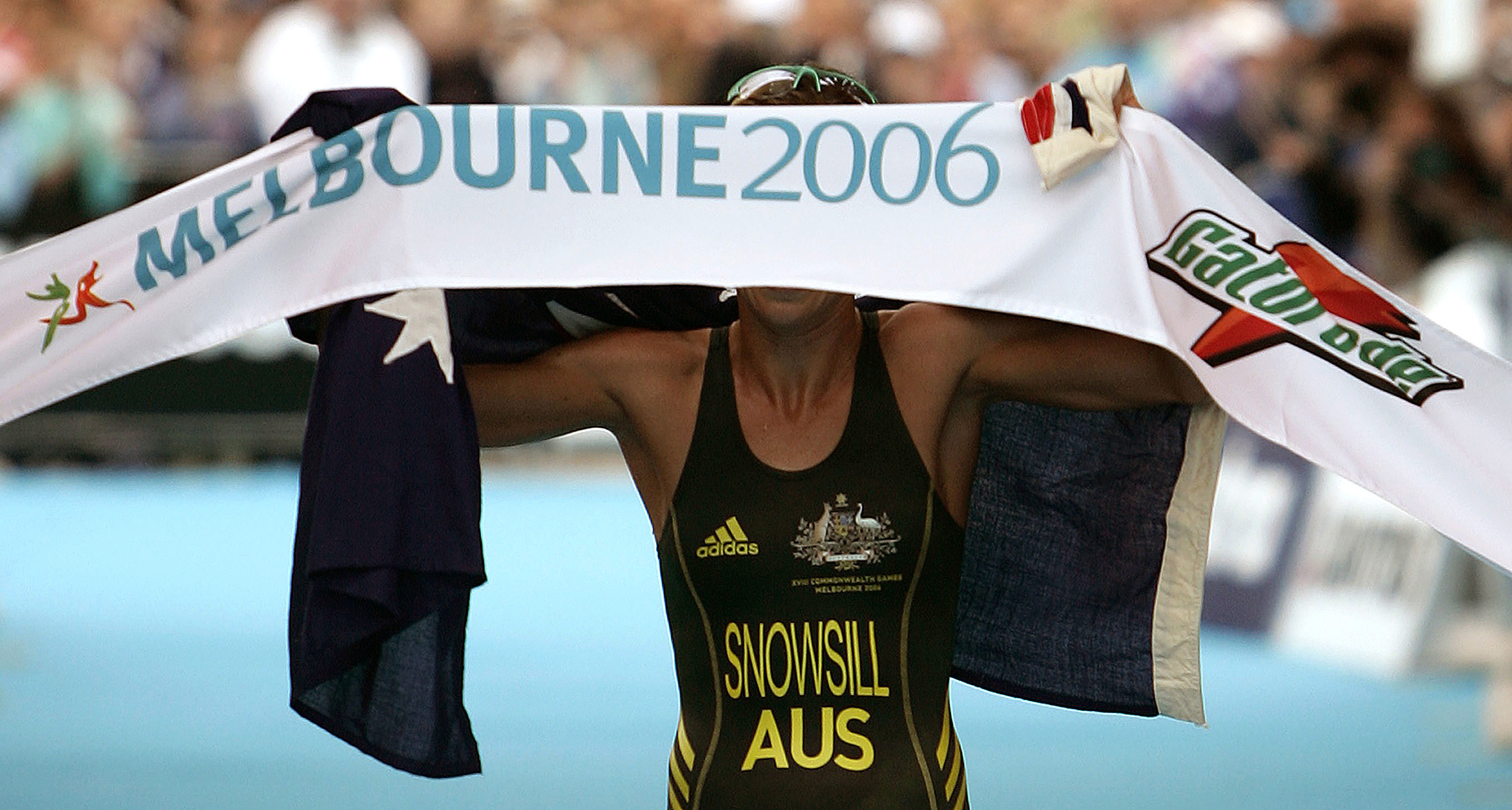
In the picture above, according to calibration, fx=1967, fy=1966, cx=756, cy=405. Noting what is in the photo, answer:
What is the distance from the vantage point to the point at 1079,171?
2867 mm

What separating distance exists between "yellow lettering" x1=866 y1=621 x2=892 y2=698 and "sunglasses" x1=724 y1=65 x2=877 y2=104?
816 millimetres

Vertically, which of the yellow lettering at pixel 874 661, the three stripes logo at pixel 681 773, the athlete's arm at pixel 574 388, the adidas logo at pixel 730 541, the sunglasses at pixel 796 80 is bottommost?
the three stripes logo at pixel 681 773

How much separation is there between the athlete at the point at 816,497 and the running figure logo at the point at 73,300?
0.57 meters

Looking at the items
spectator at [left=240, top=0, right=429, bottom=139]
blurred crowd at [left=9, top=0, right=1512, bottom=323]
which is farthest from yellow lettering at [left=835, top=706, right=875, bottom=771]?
spectator at [left=240, top=0, right=429, bottom=139]

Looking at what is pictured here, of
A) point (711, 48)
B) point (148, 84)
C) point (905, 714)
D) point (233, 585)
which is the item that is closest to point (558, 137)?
point (905, 714)

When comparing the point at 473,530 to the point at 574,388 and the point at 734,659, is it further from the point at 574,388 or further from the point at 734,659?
the point at 734,659

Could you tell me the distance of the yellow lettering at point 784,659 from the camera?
2924 mm

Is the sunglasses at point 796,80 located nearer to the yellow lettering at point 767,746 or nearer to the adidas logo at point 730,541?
the adidas logo at point 730,541

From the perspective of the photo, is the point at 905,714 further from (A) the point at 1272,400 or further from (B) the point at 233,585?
(B) the point at 233,585

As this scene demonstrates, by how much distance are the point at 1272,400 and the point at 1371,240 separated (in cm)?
481

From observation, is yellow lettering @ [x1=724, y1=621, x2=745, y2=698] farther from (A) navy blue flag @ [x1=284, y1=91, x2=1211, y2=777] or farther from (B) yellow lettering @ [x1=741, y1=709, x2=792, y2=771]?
(A) navy blue flag @ [x1=284, y1=91, x2=1211, y2=777]

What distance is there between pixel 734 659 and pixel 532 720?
12.7ft

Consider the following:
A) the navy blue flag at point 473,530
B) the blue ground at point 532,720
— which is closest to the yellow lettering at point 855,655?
the navy blue flag at point 473,530

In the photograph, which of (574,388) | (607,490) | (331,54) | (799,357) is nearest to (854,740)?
(799,357)
